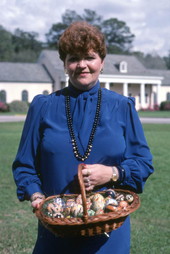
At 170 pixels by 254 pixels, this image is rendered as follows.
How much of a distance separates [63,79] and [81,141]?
5332cm

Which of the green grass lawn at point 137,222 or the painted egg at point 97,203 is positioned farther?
the green grass lawn at point 137,222

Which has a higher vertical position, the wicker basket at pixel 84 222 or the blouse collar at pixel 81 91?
the blouse collar at pixel 81 91

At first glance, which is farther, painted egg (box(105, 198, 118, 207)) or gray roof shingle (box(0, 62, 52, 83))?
gray roof shingle (box(0, 62, 52, 83))

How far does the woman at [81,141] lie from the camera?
2.44 m

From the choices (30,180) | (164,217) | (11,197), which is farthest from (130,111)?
(11,197)

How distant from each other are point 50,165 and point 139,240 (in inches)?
125

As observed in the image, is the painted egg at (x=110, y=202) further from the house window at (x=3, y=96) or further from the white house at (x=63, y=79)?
the house window at (x=3, y=96)

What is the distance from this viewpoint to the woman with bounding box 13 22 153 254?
244cm

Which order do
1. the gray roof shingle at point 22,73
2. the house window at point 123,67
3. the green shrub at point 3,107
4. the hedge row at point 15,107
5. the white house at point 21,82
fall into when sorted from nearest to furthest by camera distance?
the green shrub at point 3,107, the hedge row at point 15,107, the white house at point 21,82, the gray roof shingle at point 22,73, the house window at point 123,67

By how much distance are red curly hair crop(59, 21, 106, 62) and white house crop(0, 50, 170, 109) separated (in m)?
49.7

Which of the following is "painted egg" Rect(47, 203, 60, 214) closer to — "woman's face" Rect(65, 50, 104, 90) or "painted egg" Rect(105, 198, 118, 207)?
"painted egg" Rect(105, 198, 118, 207)

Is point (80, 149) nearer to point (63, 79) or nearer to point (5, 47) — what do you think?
point (63, 79)

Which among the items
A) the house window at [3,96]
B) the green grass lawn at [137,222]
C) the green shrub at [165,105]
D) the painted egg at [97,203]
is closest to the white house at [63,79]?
the house window at [3,96]

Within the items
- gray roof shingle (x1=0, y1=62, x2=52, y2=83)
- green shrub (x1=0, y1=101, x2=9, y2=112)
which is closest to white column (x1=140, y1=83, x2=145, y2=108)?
gray roof shingle (x1=0, y1=62, x2=52, y2=83)
